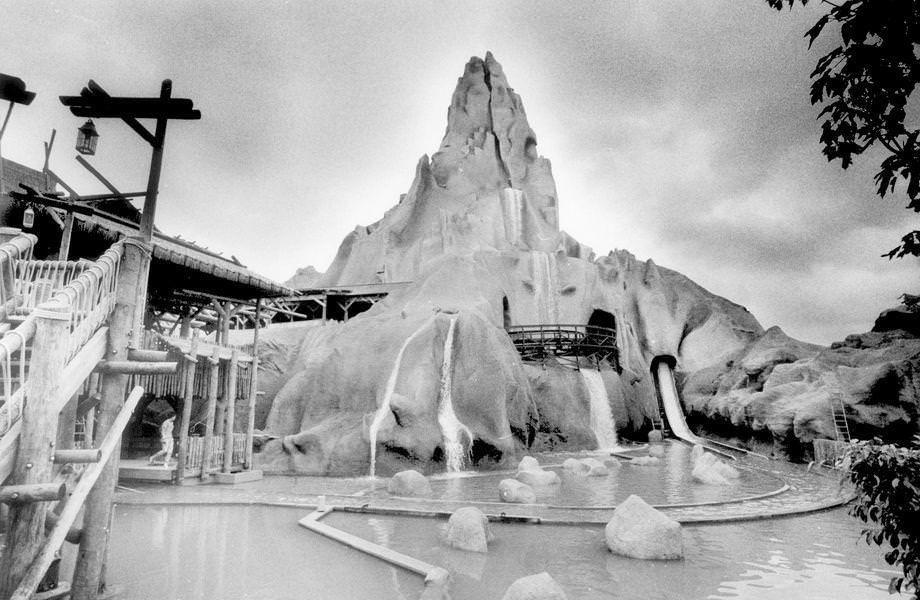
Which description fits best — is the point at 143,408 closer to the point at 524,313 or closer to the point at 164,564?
the point at 164,564

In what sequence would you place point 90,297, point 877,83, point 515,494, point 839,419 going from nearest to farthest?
point 877,83, point 90,297, point 515,494, point 839,419

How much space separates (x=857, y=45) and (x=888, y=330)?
A: 36.8 m

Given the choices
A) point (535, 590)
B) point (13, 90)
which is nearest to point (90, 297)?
point (13, 90)

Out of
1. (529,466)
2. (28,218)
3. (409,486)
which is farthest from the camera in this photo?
(529,466)

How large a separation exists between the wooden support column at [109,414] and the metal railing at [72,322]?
12 centimetres

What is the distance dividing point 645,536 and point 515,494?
16.0 ft

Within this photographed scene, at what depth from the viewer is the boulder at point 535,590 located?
5707 mm

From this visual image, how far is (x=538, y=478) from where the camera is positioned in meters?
15.9

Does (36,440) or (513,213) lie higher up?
(513,213)

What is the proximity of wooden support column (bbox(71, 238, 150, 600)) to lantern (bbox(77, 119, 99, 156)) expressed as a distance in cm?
294

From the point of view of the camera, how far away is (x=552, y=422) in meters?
25.5

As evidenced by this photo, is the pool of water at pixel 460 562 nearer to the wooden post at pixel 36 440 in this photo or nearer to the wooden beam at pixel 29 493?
the wooden post at pixel 36 440

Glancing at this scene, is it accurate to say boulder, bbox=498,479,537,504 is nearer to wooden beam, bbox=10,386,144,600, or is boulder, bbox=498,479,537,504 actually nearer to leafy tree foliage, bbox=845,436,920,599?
wooden beam, bbox=10,386,144,600

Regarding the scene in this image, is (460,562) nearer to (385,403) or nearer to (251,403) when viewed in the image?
(251,403)
